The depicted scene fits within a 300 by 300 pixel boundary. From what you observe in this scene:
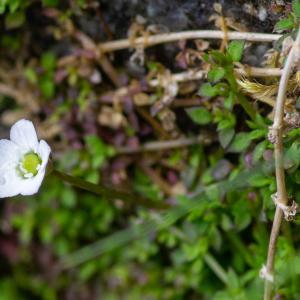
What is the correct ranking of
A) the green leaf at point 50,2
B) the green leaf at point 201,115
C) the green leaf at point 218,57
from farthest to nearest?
the green leaf at point 50,2 < the green leaf at point 201,115 < the green leaf at point 218,57

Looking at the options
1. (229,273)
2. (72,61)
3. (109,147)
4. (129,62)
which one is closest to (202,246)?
(229,273)

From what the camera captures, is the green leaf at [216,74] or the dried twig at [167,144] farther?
the dried twig at [167,144]

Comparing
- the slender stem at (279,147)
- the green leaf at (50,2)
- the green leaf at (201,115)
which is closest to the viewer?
the slender stem at (279,147)

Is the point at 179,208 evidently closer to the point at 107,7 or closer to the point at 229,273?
the point at 229,273

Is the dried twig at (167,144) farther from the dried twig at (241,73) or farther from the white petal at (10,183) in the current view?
the white petal at (10,183)

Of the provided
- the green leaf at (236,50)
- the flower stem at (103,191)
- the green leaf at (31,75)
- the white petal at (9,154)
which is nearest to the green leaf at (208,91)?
the green leaf at (236,50)

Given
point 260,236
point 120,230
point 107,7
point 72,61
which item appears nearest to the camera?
point 260,236

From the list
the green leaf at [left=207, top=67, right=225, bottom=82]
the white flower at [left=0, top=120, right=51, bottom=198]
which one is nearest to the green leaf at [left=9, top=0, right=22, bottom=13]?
the white flower at [left=0, top=120, right=51, bottom=198]
